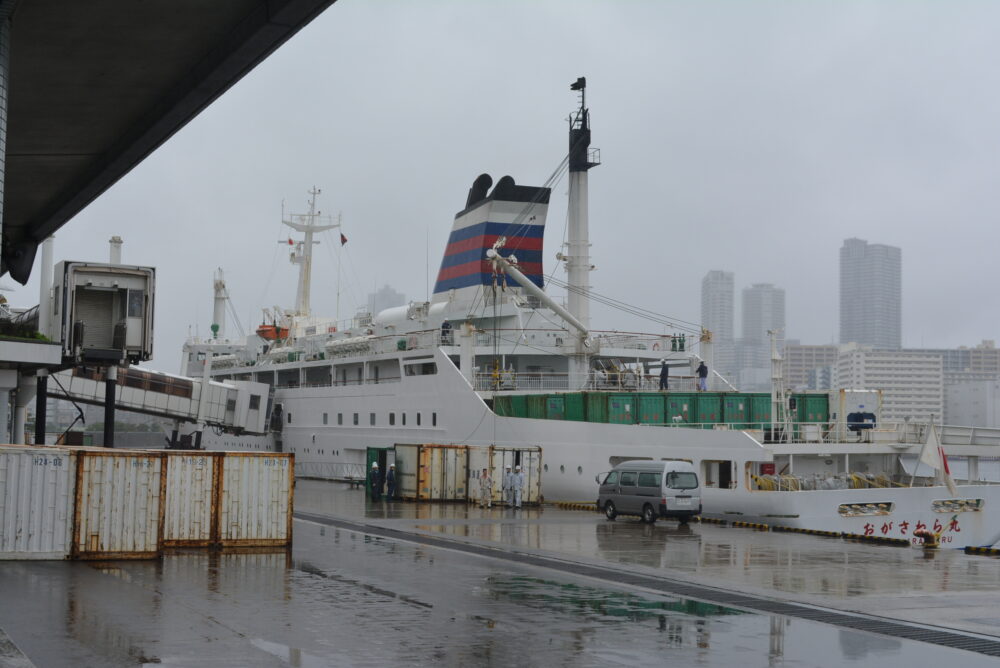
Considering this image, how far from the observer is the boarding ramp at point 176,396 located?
41.1 m

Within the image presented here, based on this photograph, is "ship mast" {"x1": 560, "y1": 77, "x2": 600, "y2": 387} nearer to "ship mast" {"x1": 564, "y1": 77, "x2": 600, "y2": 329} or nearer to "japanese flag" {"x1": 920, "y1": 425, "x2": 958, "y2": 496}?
"ship mast" {"x1": 564, "y1": 77, "x2": 600, "y2": 329}

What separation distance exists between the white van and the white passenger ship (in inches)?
60.2

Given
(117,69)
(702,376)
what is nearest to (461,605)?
(117,69)

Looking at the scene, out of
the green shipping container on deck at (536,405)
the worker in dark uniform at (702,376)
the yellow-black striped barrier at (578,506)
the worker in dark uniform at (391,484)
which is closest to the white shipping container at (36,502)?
the worker in dark uniform at (391,484)

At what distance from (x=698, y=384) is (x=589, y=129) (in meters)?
10.9

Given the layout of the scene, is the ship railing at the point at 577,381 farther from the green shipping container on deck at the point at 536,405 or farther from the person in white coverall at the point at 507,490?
the person in white coverall at the point at 507,490

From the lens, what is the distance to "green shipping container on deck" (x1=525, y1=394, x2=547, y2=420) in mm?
35062

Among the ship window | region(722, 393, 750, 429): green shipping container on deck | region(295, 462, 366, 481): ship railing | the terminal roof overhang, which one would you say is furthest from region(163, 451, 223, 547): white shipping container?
region(295, 462, 366, 481): ship railing

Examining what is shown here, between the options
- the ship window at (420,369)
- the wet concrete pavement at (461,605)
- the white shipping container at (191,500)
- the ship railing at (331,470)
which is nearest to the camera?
the wet concrete pavement at (461,605)

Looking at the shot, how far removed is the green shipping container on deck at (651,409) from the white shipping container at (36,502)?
18.9m

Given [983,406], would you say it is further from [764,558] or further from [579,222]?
[764,558]

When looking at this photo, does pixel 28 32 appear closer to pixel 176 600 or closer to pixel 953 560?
pixel 176 600

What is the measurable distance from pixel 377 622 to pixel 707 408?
21.4 m

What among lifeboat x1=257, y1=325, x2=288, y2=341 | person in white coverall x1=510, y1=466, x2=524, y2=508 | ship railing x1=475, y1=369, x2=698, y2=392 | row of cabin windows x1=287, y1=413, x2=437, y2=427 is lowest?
person in white coverall x1=510, y1=466, x2=524, y2=508
